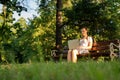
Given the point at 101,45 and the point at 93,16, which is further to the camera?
the point at 93,16

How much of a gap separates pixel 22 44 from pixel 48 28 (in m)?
20.8

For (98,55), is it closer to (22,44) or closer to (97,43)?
(97,43)

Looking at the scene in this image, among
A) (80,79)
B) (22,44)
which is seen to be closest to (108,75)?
(80,79)

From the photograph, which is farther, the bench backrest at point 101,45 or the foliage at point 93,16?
the foliage at point 93,16

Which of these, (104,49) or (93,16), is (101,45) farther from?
(93,16)

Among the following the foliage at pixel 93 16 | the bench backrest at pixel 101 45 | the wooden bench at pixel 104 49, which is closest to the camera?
the wooden bench at pixel 104 49

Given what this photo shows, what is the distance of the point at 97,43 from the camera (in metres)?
14.2

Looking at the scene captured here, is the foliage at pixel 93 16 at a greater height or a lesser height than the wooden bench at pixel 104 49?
greater

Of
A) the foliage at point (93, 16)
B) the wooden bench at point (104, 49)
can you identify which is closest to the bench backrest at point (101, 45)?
the wooden bench at point (104, 49)

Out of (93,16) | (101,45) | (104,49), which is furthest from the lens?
(93,16)

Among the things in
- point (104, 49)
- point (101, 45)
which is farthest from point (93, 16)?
point (104, 49)

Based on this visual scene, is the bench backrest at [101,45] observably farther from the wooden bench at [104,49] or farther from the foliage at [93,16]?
the foliage at [93,16]

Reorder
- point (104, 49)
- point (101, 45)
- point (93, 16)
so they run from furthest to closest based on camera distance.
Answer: point (93, 16)
point (101, 45)
point (104, 49)

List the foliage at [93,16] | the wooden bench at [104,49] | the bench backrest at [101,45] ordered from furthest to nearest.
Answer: the foliage at [93,16], the bench backrest at [101,45], the wooden bench at [104,49]
